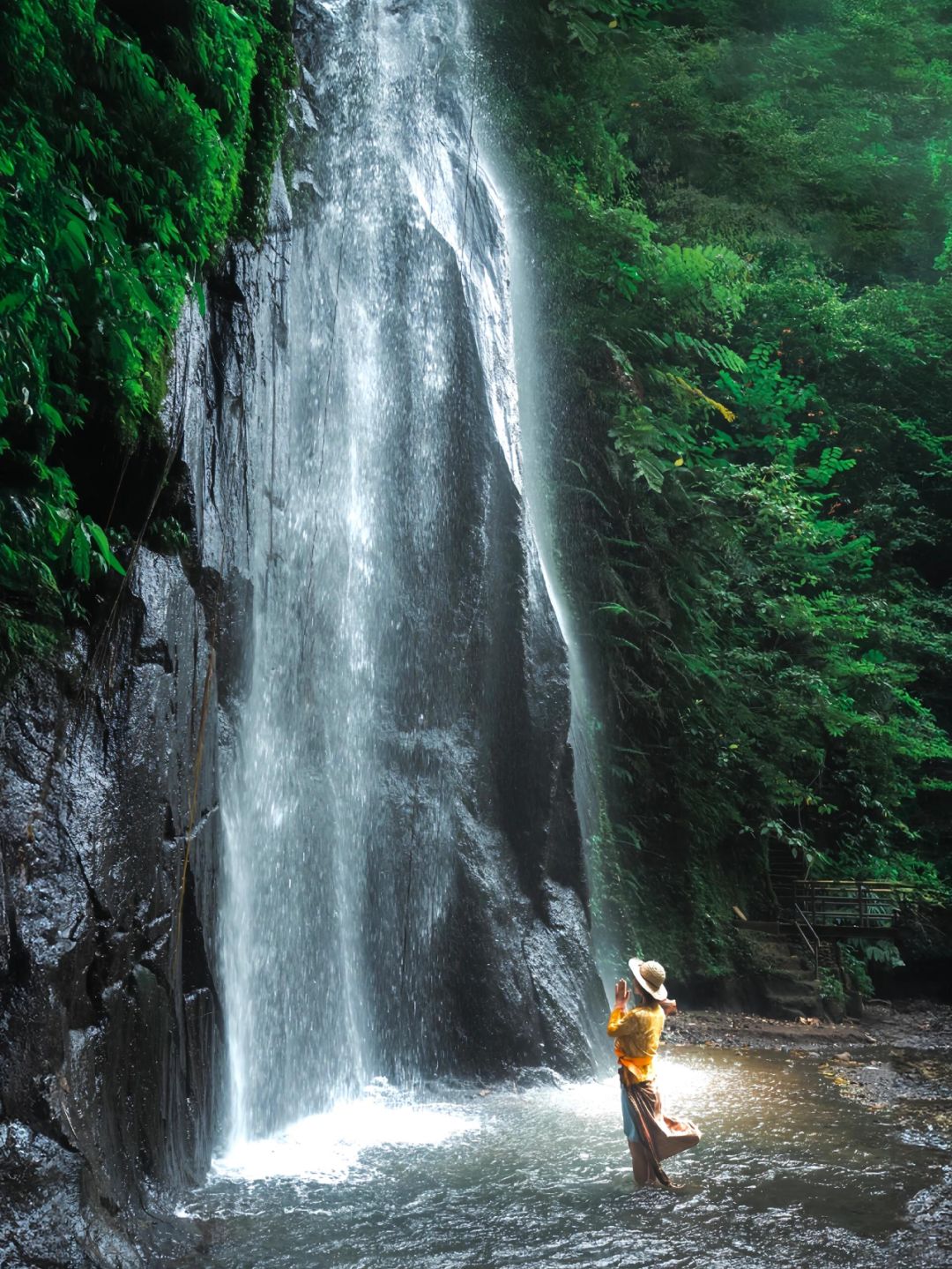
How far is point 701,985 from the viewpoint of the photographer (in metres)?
13.5

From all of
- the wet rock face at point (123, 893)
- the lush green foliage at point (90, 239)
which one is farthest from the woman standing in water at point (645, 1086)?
the lush green foliage at point (90, 239)

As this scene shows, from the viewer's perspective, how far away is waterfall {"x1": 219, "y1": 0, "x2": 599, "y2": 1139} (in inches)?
336

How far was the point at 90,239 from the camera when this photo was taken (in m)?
5.61

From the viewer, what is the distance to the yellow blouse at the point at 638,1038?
6016mm

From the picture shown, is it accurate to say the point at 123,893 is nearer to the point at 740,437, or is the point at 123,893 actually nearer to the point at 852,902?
the point at 852,902

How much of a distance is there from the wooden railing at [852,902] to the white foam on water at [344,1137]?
340 inches

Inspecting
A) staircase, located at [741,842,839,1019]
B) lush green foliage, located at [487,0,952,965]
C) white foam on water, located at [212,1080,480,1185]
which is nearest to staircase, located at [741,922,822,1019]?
staircase, located at [741,842,839,1019]

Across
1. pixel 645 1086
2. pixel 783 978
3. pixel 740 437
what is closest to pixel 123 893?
pixel 645 1086

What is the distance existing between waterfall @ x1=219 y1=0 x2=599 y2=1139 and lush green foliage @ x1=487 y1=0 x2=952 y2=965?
2.80 m

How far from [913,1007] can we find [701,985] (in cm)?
353

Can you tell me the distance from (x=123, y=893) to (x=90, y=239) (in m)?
3.56

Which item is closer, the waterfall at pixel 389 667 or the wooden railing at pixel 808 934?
the waterfall at pixel 389 667

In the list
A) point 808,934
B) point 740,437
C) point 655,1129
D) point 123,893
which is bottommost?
point 655,1129

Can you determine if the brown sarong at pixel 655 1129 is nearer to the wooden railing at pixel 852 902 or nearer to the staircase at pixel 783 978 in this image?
the staircase at pixel 783 978
